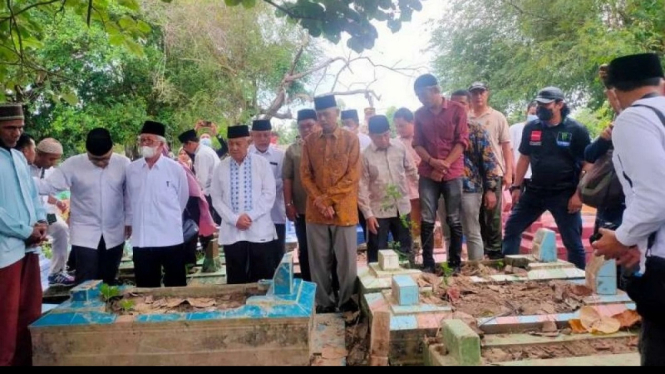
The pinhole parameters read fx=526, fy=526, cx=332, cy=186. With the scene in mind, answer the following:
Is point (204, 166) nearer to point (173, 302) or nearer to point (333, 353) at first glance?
point (173, 302)

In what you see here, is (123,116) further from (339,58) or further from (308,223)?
(308,223)

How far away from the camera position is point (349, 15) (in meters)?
3.34

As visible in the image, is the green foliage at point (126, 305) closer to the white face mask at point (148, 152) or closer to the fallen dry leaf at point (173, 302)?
the fallen dry leaf at point (173, 302)

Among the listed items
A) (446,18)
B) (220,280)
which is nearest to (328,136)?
(220,280)

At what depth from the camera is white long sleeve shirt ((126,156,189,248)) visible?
Answer: 181 inches

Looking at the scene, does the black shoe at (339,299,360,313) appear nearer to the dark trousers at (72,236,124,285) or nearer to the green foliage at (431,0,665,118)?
the dark trousers at (72,236,124,285)

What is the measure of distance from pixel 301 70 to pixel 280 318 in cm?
1492

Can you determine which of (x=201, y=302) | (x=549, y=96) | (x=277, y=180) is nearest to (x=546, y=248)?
(x=549, y=96)

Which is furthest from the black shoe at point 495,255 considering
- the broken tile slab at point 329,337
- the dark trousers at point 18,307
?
the dark trousers at point 18,307

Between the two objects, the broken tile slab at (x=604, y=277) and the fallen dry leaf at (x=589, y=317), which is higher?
the broken tile slab at (x=604, y=277)

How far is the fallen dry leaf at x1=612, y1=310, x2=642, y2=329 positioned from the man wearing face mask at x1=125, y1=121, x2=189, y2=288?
11.5 ft

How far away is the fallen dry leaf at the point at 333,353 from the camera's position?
3.68 m

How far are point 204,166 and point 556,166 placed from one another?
179 inches

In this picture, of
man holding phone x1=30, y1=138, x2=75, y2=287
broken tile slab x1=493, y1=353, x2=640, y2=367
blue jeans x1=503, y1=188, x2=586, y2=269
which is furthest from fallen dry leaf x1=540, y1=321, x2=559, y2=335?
man holding phone x1=30, y1=138, x2=75, y2=287
